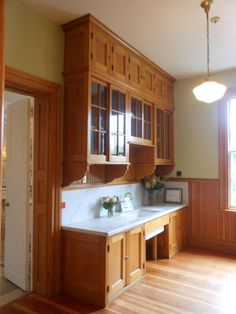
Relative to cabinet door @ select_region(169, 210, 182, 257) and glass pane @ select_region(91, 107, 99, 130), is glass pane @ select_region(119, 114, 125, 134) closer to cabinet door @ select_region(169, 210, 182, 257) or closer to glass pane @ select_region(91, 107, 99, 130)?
glass pane @ select_region(91, 107, 99, 130)

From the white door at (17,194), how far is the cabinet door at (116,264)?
1.00 meters

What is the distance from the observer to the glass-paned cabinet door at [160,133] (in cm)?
428

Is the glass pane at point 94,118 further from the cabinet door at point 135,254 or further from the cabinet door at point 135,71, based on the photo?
the cabinet door at point 135,254

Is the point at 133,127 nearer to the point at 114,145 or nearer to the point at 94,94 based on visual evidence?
A: the point at 114,145

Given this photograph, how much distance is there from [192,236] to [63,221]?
262cm

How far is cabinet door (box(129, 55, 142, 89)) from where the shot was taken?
3.53 m

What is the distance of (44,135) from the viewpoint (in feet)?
9.53

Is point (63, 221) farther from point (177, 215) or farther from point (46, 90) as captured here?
point (177, 215)

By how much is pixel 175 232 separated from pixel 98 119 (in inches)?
92.4

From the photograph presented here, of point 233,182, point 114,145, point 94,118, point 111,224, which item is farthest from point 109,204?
point 233,182

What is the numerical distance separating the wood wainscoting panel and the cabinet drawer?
2.97ft

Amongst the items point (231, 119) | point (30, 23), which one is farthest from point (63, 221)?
point (231, 119)

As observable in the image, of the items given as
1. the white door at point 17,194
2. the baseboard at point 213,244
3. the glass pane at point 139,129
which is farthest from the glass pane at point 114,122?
the baseboard at point 213,244

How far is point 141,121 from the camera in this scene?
3773 mm
